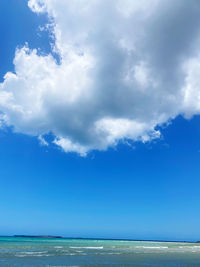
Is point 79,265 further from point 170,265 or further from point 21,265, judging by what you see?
point 170,265

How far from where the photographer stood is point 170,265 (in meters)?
24.7

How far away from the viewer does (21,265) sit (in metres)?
22.6

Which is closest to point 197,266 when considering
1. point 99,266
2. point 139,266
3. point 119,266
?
point 139,266

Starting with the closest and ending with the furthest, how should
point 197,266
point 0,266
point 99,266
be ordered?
1. point 0,266
2. point 99,266
3. point 197,266

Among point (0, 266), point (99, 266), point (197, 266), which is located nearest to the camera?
point (0, 266)

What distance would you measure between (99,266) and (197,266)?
37.0ft

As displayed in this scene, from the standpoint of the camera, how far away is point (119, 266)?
22891 mm

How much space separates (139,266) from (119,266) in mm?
2251

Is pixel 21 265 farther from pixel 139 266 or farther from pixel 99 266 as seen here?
pixel 139 266

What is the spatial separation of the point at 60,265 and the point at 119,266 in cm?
629

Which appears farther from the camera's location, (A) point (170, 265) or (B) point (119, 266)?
(A) point (170, 265)

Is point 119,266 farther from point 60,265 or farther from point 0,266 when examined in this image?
point 0,266

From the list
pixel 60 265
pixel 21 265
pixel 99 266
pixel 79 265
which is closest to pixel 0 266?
pixel 21 265

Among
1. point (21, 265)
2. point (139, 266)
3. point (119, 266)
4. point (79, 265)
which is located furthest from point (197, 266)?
point (21, 265)
